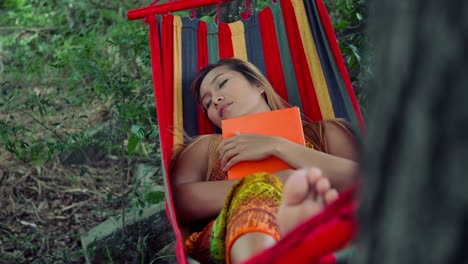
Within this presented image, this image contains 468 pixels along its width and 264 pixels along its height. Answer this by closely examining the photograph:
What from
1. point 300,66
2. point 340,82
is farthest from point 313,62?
point 340,82

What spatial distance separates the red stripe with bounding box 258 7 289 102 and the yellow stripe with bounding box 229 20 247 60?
0.23 ft

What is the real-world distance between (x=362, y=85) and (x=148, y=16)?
2.97 feet

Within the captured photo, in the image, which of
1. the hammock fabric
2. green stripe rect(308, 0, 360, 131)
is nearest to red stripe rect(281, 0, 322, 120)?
the hammock fabric

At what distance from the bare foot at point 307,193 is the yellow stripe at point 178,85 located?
2.99ft

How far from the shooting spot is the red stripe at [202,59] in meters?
2.28

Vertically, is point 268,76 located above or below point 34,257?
above

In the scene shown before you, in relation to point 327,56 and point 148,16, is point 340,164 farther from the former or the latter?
point 148,16

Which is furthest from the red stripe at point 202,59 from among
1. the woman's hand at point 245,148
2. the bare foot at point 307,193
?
the bare foot at point 307,193

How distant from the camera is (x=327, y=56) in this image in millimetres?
2266

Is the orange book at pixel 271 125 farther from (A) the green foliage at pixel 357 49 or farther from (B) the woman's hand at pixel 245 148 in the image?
(A) the green foliage at pixel 357 49

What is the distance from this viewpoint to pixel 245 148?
192cm

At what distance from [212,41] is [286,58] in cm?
28

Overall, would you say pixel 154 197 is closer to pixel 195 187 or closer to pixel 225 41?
pixel 195 187

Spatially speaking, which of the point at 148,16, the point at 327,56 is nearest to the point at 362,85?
the point at 327,56
